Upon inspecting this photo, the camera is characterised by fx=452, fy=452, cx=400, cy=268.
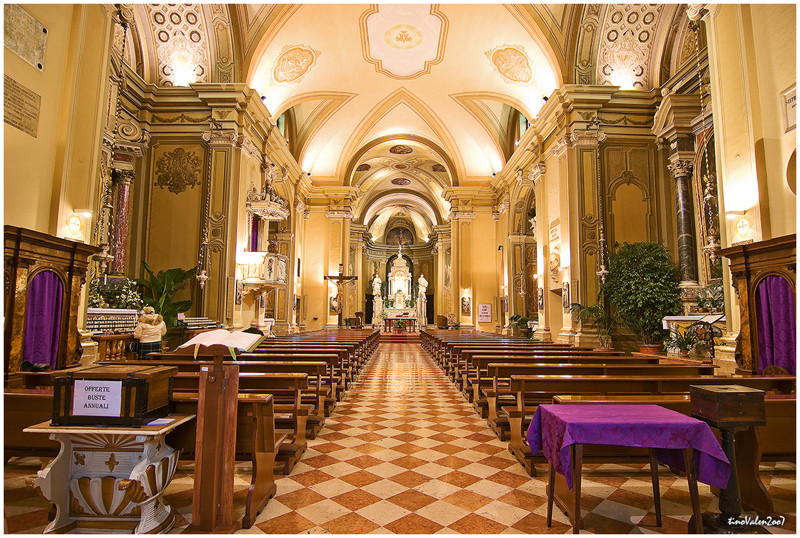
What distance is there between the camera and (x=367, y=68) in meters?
14.8

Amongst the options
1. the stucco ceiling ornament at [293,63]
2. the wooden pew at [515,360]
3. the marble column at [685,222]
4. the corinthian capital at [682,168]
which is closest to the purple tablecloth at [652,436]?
the wooden pew at [515,360]

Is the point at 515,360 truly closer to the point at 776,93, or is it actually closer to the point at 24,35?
the point at 776,93

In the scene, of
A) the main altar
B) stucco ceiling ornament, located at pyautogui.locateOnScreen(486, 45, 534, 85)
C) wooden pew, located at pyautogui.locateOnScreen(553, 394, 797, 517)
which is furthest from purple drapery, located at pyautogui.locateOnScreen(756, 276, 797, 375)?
the main altar

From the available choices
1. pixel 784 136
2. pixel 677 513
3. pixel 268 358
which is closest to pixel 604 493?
pixel 677 513

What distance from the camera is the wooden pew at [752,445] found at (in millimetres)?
2803

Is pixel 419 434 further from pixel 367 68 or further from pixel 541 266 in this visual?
pixel 367 68

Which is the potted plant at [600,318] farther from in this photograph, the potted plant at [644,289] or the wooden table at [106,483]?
the wooden table at [106,483]

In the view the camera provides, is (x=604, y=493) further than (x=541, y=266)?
No

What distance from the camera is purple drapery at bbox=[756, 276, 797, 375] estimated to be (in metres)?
4.62

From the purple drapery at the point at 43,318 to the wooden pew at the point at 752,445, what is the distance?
5.14 m

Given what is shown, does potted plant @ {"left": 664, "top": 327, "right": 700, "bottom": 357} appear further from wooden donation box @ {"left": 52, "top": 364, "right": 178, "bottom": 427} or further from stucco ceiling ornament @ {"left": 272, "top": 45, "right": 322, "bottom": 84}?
stucco ceiling ornament @ {"left": 272, "top": 45, "right": 322, "bottom": 84}

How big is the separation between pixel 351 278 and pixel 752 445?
16442 millimetres

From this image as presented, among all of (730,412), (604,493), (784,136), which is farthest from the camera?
(784,136)

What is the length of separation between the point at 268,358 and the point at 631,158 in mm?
9522
